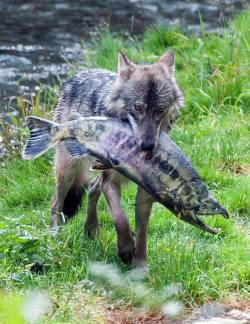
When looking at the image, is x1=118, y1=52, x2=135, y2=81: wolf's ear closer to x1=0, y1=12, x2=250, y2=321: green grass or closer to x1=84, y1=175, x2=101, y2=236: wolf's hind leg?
x1=84, y1=175, x2=101, y2=236: wolf's hind leg

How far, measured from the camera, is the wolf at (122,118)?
599 cm

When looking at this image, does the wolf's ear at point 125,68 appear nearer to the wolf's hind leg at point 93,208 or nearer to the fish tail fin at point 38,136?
the fish tail fin at point 38,136

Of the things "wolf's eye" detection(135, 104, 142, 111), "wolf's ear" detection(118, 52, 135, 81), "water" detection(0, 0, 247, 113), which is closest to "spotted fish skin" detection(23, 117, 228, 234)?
"wolf's eye" detection(135, 104, 142, 111)

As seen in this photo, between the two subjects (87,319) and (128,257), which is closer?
(87,319)

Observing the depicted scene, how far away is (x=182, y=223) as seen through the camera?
688 cm

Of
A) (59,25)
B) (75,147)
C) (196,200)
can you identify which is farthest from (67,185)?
(59,25)

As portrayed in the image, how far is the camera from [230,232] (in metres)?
6.70

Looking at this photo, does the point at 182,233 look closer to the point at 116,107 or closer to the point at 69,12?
the point at 116,107

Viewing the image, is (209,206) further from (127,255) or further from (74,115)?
(74,115)

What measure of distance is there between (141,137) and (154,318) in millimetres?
1096

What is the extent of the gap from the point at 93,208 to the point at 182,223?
2.21 ft

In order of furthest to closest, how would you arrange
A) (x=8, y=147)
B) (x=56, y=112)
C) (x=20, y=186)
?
(x=8, y=147)
(x=20, y=186)
(x=56, y=112)

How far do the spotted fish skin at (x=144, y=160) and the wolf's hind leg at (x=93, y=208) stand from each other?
0.90 metres

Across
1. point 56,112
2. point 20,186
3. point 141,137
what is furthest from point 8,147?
point 141,137
